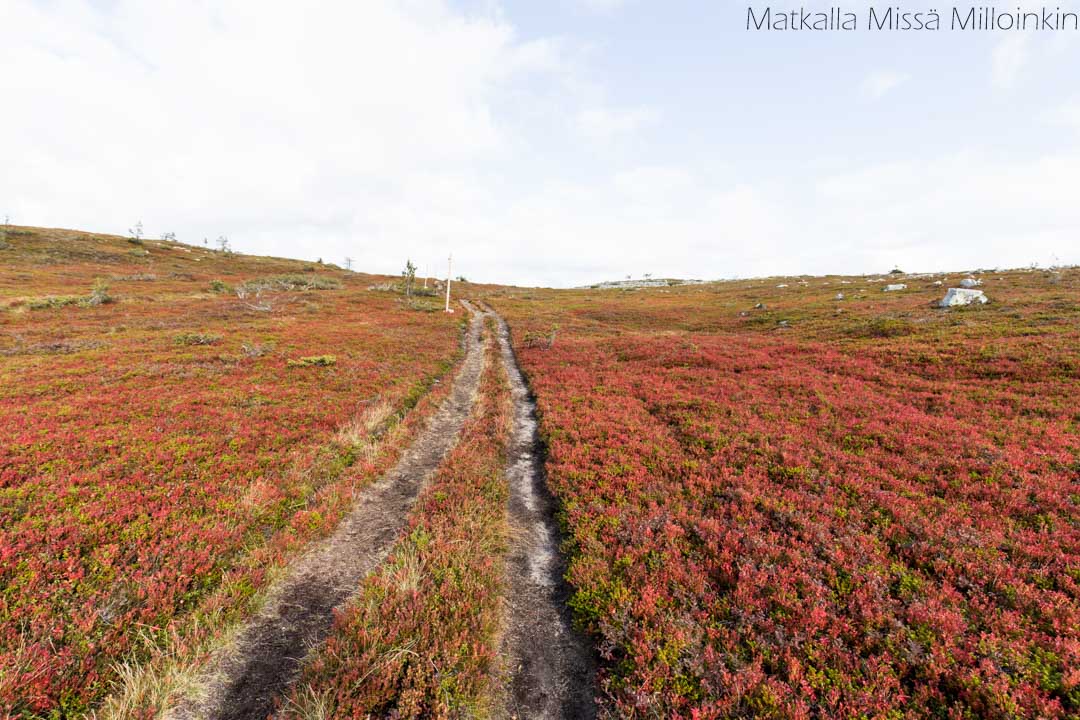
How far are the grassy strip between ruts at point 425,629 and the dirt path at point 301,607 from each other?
433mm

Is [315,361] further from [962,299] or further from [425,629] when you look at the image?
[962,299]

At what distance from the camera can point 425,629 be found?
545 centimetres

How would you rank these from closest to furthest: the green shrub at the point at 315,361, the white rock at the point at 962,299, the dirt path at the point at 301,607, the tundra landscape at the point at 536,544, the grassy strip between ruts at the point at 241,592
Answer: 1. the grassy strip between ruts at the point at 241,592
2. the dirt path at the point at 301,607
3. the tundra landscape at the point at 536,544
4. the green shrub at the point at 315,361
5. the white rock at the point at 962,299

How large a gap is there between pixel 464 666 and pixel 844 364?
24179mm

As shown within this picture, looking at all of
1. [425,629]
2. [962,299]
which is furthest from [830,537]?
[962,299]

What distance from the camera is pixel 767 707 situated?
14.9 feet

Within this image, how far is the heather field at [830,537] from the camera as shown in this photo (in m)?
4.87

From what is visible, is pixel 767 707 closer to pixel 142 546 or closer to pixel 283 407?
pixel 142 546

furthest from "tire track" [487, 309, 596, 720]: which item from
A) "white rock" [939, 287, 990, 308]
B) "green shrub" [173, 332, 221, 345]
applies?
"white rock" [939, 287, 990, 308]

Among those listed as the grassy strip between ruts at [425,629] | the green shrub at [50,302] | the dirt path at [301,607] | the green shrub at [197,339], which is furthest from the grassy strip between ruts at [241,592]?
the green shrub at [50,302]

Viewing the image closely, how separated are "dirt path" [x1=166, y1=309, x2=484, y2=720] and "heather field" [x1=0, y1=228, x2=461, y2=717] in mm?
402

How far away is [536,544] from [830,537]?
6.01 meters

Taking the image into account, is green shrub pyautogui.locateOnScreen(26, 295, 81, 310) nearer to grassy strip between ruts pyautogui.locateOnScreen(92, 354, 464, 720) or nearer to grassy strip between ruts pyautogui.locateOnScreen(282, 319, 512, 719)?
grassy strip between ruts pyautogui.locateOnScreen(92, 354, 464, 720)

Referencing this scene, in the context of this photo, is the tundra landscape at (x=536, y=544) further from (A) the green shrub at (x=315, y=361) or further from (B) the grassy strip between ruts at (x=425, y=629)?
(A) the green shrub at (x=315, y=361)
